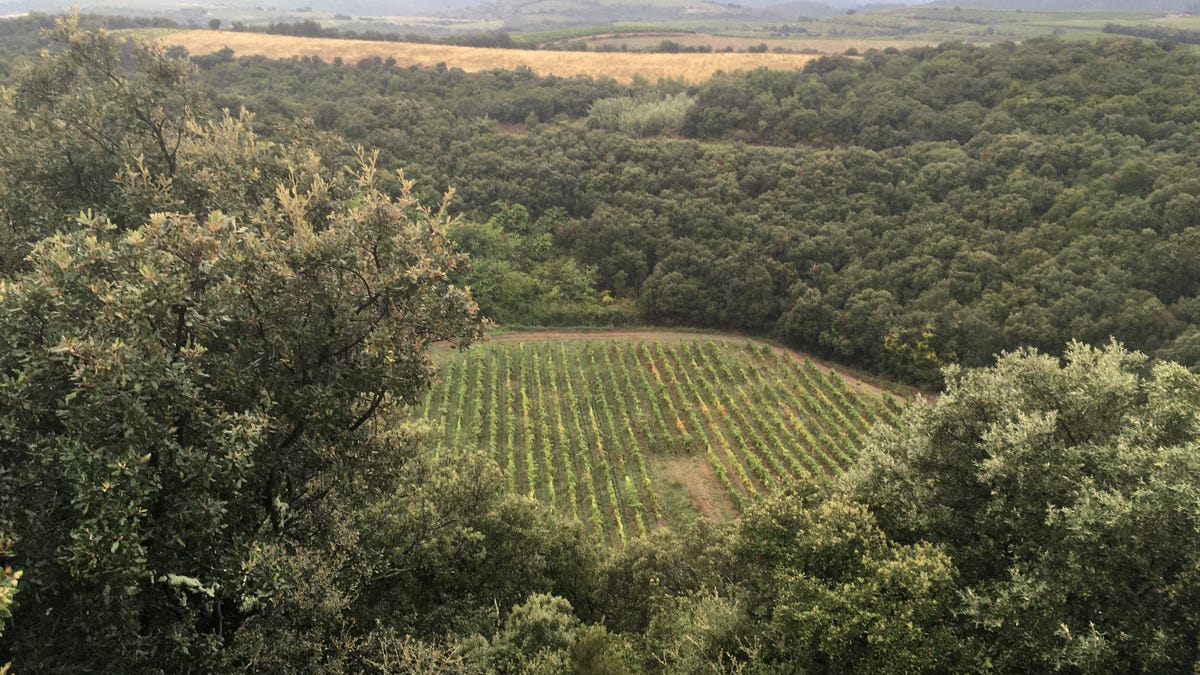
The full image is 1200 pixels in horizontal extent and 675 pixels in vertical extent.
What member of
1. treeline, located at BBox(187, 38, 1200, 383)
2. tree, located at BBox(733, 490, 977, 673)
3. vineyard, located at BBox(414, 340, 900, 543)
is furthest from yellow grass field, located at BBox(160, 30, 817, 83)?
tree, located at BBox(733, 490, 977, 673)

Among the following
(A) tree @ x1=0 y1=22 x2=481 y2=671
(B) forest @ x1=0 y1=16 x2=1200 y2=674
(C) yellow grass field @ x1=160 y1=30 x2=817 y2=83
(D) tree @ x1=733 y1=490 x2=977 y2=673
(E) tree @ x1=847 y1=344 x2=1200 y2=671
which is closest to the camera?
(A) tree @ x1=0 y1=22 x2=481 y2=671

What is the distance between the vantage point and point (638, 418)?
39375 millimetres

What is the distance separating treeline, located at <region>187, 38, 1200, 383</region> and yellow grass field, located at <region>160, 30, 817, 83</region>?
6558mm

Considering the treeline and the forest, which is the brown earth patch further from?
the treeline

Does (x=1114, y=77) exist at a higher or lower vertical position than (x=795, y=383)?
higher

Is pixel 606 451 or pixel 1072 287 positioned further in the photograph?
pixel 1072 287

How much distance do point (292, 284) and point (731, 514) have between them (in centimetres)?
2752

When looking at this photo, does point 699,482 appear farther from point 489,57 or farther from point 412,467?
→ point 489,57

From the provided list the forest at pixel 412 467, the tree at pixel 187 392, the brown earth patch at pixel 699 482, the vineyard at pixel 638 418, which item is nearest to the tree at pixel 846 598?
the forest at pixel 412 467

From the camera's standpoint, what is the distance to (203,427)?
8.78 metres

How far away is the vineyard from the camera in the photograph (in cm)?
3347

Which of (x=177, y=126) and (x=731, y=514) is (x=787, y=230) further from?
(x=177, y=126)

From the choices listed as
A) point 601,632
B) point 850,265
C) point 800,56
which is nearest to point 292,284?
point 601,632

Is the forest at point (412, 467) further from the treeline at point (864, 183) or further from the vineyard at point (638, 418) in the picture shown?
the treeline at point (864, 183)
